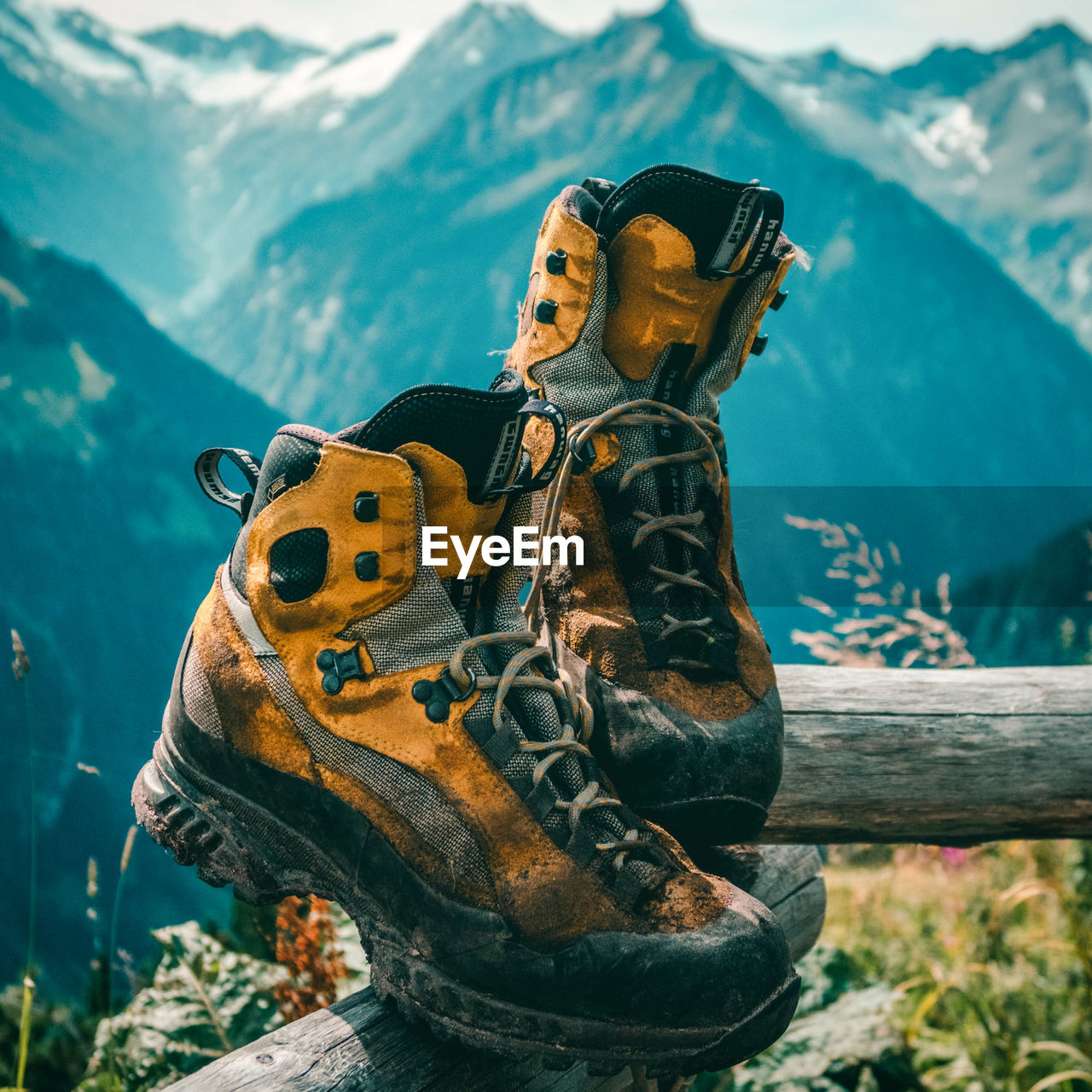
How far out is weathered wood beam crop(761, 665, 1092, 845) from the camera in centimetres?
181

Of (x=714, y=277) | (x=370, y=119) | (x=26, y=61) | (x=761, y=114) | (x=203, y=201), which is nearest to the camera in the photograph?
(x=714, y=277)

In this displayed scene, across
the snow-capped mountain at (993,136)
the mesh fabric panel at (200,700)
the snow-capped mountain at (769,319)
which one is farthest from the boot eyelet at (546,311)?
the snow-capped mountain at (993,136)

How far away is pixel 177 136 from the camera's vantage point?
7.63 meters

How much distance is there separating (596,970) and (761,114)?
20055 mm

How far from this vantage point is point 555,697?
4.03 ft

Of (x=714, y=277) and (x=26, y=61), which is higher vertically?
(x=26, y=61)

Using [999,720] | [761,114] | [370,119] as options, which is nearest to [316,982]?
[999,720]

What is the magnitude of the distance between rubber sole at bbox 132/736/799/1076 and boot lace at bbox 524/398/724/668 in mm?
588

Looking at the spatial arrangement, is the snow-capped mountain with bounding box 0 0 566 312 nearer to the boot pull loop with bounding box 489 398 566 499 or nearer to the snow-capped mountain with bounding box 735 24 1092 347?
the boot pull loop with bounding box 489 398 566 499

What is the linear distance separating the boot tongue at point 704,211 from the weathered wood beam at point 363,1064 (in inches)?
52.1

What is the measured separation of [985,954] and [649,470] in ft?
7.29

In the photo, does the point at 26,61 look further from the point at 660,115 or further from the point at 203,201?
the point at 660,115

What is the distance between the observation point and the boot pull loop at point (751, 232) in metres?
1.43
